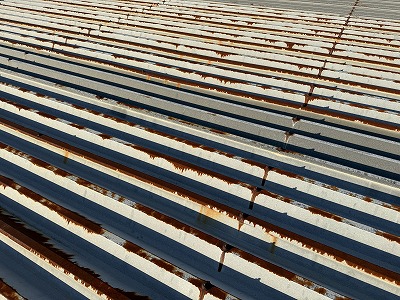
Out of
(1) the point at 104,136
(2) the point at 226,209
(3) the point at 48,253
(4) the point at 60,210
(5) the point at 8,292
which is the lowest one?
(5) the point at 8,292

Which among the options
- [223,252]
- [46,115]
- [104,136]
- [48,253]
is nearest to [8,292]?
[48,253]

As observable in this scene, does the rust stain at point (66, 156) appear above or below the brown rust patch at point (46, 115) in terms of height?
below

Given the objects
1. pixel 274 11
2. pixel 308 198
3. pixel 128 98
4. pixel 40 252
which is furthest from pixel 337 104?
pixel 274 11

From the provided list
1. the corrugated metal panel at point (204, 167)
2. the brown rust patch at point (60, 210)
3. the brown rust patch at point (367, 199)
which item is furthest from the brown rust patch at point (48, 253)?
the brown rust patch at point (367, 199)

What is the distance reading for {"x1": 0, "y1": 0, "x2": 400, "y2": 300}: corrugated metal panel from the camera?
2861 mm

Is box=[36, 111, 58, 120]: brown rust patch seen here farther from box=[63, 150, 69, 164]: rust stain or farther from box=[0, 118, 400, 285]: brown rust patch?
box=[63, 150, 69, 164]: rust stain

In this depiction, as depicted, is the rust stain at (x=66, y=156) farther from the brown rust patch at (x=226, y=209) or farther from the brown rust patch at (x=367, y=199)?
the brown rust patch at (x=367, y=199)

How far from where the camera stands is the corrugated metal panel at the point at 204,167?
2861 mm

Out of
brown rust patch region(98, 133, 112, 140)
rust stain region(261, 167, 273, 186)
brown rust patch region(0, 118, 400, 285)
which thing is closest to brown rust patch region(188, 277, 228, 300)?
brown rust patch region(0, 118, 400, 285)

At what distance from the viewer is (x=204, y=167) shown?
12.6 ft

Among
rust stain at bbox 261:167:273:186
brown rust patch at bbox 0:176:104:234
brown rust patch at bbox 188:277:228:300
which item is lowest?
brown rust patch at bbox 0:176:104:234

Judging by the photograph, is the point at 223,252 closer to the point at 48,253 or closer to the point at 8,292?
the point at 48,253

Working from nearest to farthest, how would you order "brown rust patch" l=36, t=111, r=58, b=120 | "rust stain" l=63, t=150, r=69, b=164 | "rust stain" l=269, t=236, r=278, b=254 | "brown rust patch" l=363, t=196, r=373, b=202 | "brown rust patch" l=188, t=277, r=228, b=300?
"brown rust patch" l=188, t=277, r=228, b=300 → "rust stain" l=269, t=236, r=278, b=254 → "brown rust patch" l=363, t=196, r=373, b=202 → "rust stain" l=63, t=150, r=69, b=164 → "brown rust patch" l=36, t=111, r=58, b=120

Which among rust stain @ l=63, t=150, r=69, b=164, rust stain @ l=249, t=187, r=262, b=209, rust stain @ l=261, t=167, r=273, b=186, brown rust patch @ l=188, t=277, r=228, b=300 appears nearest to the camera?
brown rust patch @ l=188, t=277, r=228, b=300
